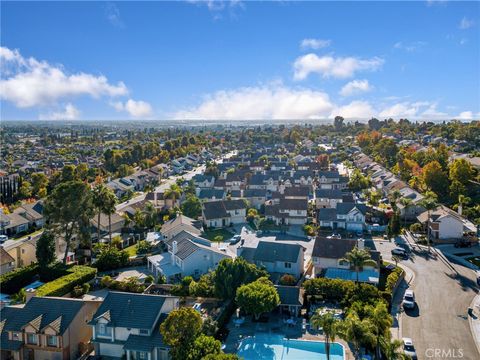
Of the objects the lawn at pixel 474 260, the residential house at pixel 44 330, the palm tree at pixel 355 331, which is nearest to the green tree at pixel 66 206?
the residential house at pixel 44 330

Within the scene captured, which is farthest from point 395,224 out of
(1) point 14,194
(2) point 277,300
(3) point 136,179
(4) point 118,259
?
(1) point 14,194

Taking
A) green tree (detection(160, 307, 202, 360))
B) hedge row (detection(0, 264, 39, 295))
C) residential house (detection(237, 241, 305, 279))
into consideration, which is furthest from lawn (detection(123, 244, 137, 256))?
green tree (detection(160, 307, 202, 360))

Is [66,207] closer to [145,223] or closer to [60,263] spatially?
[60,263]

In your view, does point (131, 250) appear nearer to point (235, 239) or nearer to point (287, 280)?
point (235, 239)

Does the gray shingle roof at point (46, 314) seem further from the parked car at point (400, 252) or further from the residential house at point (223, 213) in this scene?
the parked car at point (400, 252)

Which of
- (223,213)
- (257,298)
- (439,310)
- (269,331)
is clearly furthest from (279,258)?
(223,213)

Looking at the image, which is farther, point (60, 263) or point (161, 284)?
point (60, 263)
